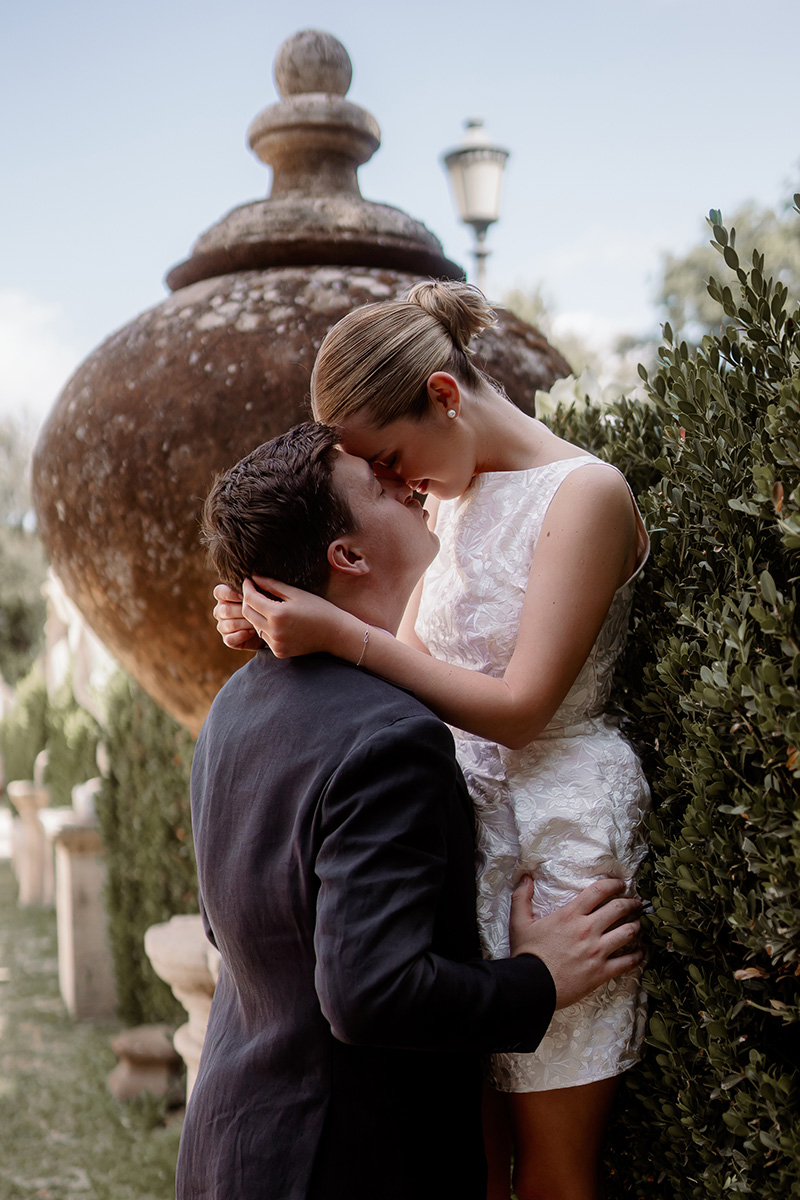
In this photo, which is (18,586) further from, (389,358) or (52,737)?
(389,358)

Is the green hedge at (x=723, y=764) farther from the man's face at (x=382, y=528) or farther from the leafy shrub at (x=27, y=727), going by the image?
the leafy shrub at (x=27, y=727)

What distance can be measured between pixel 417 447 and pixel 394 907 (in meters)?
0.94

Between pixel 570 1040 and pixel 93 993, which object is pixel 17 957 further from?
pixel 570 1040

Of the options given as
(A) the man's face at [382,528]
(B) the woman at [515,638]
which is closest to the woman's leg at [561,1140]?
(B) the woman at [515,638]

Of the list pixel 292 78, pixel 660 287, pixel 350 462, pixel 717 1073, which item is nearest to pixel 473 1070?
pixel 717 1073

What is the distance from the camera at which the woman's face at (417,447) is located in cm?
199

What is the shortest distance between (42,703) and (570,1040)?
1237 centimetres

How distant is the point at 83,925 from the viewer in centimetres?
713

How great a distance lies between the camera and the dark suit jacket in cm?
142

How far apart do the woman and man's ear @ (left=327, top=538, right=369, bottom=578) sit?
0.09 m

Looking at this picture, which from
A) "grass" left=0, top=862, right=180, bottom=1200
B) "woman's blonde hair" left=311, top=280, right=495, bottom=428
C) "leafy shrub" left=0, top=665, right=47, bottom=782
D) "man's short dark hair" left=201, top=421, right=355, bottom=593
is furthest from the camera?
"leafy shrub" left=0, top=665, right=47, bottom=782

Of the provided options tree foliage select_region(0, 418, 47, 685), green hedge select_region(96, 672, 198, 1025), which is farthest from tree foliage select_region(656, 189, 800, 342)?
green hedge select_region(96, 672, 198, 1025)

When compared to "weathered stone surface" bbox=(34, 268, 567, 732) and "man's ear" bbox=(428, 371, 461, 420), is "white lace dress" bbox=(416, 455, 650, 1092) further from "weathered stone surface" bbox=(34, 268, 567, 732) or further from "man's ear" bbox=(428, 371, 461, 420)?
→ "weathered stone surface" bbox=(34, 268, 567, 732)

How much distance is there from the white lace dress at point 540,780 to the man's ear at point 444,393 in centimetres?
17
